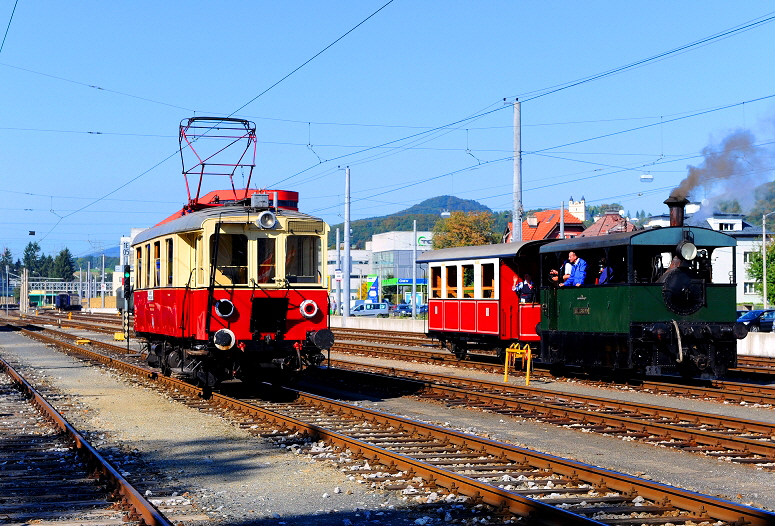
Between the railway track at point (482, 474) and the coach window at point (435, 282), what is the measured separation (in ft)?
39.6

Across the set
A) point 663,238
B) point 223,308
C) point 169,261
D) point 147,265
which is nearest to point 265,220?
point 223,308

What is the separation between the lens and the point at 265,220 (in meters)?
15.0

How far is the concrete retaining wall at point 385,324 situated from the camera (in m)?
41.9

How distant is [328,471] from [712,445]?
15.8 ft

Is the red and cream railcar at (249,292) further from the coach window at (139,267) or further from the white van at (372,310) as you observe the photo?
the white van at (372,310)

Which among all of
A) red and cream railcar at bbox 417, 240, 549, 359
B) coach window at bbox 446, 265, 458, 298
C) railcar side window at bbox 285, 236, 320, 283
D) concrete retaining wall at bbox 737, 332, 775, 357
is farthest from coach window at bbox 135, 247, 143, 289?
concrete retaining wall at bbox 737, 332, 775, 357

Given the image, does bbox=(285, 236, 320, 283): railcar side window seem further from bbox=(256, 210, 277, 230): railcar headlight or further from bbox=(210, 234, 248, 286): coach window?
bbox=(210, 234, 248, 286): coach window

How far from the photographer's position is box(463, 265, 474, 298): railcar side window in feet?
79.6

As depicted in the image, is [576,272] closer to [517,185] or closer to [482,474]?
[517,185]

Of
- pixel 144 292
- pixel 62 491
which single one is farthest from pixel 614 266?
pixel 62 491

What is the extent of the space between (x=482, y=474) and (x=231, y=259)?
720cm

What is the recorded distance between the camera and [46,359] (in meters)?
28.3

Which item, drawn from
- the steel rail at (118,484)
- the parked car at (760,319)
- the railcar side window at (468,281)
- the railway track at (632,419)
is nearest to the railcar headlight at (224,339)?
the steel rail at (118,484)

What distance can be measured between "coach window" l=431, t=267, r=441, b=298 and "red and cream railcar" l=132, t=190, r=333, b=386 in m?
10.4
